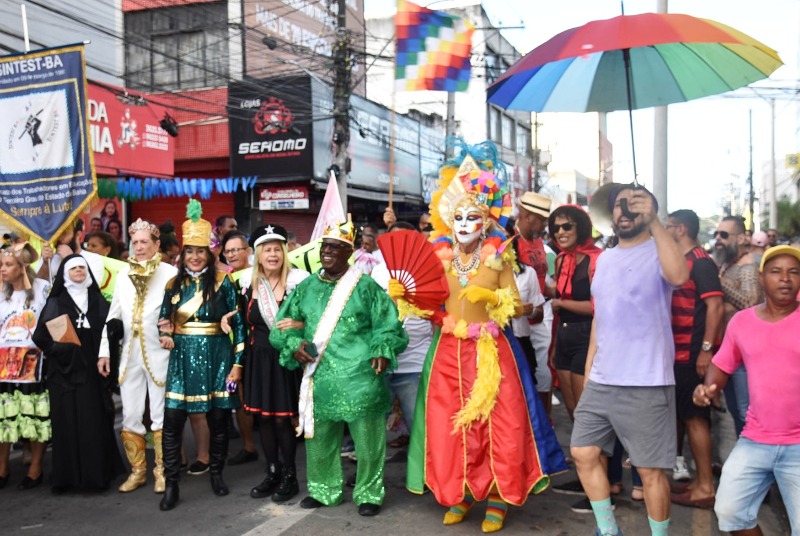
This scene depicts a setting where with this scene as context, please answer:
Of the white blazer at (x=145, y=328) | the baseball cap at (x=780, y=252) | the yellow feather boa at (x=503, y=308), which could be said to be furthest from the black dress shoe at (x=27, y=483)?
the baseball cap at (x=780, y=252)

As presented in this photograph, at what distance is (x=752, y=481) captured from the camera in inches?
130

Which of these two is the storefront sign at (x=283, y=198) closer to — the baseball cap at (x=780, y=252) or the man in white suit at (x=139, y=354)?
the man in white suit at (x=139, y=354)

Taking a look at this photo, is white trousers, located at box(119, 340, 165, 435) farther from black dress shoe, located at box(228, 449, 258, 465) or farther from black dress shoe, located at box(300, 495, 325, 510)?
black dress shoe, located at box(300, 495, 325, 510)

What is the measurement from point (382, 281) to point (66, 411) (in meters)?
2.54

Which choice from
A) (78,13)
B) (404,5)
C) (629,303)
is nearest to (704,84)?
(629,303)

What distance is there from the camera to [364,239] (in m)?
7.96

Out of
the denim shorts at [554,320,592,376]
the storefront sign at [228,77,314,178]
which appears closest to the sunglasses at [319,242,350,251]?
the denim shorts at [554,320,592,376]

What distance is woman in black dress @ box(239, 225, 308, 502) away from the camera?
506 centimetres

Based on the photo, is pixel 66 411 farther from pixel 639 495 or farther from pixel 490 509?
pixel 639 495

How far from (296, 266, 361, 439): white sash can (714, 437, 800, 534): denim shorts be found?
2436 millimetres

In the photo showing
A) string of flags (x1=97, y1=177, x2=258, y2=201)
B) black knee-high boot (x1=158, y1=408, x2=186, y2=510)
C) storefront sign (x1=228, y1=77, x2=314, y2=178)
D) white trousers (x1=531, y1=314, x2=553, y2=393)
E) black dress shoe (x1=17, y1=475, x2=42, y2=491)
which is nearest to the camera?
black knee-high boot (x1=158, y1=408, x2=186, y2=510)

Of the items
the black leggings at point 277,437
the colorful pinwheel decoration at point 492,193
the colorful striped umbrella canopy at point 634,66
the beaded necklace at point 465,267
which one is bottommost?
the black leggings at point 277,437

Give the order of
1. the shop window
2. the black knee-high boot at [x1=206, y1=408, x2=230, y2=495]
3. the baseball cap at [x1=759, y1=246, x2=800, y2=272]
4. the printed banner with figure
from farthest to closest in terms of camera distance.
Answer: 1. the shop window
2. the printed banner with figure
3. the black knee-high boot at [x1=206, y1=408, x2=230, y2=495]
4. the baseball cap at [x1=759, y1=246, x2=800, y2=272]

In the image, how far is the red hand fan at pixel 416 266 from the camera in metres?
4.56
